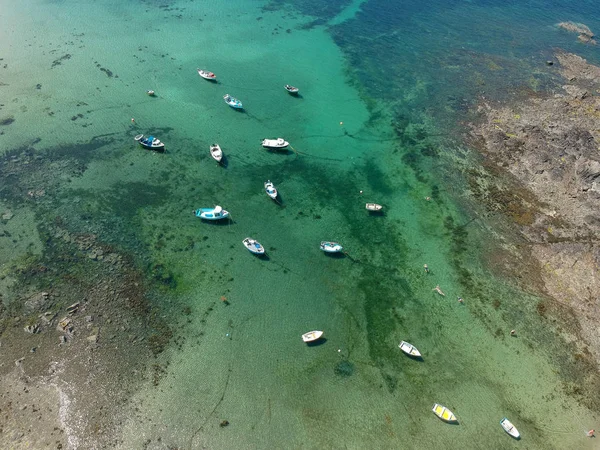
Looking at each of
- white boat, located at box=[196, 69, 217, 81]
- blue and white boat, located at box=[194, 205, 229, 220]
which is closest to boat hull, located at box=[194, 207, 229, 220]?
blue and white boat, located at box=[194, 205, 229, 220]

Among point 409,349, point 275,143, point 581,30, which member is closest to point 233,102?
point 275,143

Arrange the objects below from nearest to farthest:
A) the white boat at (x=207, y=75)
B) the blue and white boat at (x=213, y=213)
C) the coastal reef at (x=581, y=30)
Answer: the blue and white boat at (x=213, y=213), the white boat at (x=207, y=75), the coastal reef at (x=581, y=30)

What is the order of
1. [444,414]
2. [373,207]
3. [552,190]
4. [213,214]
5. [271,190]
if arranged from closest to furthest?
[444,414]
[213,214]
[373,207]
[271,190]
[552,190]

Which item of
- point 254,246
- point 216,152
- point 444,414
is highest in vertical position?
point 216,152

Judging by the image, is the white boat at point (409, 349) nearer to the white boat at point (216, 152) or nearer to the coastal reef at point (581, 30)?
the white boat at point (216, 152)

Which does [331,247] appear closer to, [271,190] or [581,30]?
[271,190]

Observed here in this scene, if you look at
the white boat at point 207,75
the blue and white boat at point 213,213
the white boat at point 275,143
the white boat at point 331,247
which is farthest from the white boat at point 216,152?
the white boat at point 331,247
